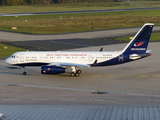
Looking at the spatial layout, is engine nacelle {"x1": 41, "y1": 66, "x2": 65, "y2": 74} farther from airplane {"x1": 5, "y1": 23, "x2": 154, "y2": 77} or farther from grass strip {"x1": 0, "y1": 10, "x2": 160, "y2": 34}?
grass strip {"x1": 0, "y1": 10, "x2": 160, "y2": 34}

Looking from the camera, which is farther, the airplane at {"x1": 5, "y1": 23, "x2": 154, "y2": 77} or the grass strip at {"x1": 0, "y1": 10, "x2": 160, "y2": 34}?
the grass strip at {"x1": 0, "y1": 10, "x2": 160, "y2": 34}

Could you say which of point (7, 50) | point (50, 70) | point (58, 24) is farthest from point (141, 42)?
point (58, 24)

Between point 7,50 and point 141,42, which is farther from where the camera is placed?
point 7,50

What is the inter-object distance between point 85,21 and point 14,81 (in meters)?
95.4

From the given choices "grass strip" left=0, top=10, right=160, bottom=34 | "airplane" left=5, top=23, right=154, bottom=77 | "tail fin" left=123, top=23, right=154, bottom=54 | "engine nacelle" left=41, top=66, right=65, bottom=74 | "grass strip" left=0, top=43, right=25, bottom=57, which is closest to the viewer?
"engine nacelle" left=41, top=66, right=65, bottom=74

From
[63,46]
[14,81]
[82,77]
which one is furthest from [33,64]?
[63,46]

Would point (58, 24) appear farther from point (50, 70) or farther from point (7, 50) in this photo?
point (50, 70)

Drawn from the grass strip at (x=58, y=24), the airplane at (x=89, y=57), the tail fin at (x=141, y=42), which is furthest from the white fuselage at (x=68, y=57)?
the grass strip at (x=58, y=24)

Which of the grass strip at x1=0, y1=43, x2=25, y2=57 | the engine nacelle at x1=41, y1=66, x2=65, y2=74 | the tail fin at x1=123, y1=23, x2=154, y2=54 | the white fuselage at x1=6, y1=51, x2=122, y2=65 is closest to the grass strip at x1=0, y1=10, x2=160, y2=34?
the grass strip at x1=0, y1=43, x2=25, y2=57

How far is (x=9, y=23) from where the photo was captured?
13800 centimetres

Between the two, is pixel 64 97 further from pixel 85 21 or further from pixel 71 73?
pixel 85 21

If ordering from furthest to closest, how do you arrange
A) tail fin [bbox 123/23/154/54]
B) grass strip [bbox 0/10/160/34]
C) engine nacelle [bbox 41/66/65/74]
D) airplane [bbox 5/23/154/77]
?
grass strip [bbox 0/10/160/34] < tail fin [bbox 123/23/154/54] < airplane [bbox 5/23/154/77] < engine nacelle [bbox 41/66/65/74]

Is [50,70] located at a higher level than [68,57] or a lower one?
lower

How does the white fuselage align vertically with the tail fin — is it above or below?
below
